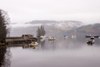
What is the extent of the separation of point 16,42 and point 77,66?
6951 centimetres

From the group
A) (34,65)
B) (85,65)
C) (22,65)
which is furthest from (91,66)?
(22,65)

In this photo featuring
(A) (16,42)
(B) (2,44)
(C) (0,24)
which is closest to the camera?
(C) (0,24)

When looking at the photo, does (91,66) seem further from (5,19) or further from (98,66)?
(5,19)

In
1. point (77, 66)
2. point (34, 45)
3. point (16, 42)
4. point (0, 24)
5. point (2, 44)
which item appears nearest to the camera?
point (77, 66)

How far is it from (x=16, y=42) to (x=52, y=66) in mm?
66735

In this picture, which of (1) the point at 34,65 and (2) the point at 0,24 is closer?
(1) the point at 34,65

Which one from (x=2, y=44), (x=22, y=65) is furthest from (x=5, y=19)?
(x=22, y=65)

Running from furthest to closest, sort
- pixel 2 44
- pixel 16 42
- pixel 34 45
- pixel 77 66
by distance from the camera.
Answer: pixel 16 42, pixel 34 45, pixel 2 44, pixel 77 66

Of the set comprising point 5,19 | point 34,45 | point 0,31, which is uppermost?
point 5,19

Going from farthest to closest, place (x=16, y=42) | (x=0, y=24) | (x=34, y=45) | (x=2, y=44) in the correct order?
1. (x=16, y=42)
2. (x=34, y=45)
3. (x=2, y=44)
4. (x=0, y=24)

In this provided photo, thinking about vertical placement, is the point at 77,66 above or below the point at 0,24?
below

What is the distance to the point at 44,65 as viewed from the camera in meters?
33.3

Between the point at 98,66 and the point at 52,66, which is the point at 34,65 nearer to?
the point at 52,66

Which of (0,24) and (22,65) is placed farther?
(0,24)
